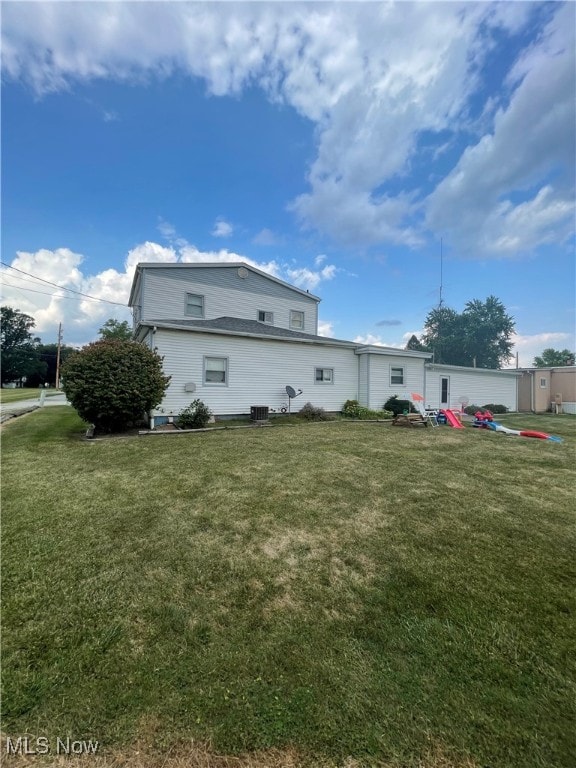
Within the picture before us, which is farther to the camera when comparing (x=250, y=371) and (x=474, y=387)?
(x=474, y=387)

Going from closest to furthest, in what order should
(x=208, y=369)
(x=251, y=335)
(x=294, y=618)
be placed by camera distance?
(x=294, y=618)
(x=208, y=369)
(x=251, y=335)

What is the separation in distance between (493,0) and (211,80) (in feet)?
26.6

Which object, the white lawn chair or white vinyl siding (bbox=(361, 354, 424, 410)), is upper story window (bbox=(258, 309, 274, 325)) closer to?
white vinyl siding (bbox=(361, 354, 424, 410))

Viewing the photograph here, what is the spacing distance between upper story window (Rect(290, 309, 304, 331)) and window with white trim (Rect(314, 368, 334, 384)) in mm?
4848

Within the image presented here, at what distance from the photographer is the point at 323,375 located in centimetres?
1436

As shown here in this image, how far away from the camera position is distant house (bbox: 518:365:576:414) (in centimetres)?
2166

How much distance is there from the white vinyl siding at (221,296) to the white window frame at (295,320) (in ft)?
0.43

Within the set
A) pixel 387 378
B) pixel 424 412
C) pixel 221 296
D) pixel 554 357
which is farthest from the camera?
pixel 554 357

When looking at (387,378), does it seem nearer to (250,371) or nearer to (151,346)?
(250,371)

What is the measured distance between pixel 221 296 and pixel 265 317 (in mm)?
2677

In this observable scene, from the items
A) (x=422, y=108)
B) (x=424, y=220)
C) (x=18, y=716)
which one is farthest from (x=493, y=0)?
(x=18, y=716)

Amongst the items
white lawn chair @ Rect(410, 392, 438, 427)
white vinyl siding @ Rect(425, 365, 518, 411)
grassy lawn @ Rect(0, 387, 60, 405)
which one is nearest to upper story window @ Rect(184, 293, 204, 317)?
white lawn chair @ Rect(410, 392, 438, 427)

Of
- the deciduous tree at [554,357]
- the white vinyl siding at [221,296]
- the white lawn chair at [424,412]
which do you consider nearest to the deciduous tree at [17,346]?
the white vinyl siding at [221,296]

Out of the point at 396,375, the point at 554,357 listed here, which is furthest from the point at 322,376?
the point at 554,357
